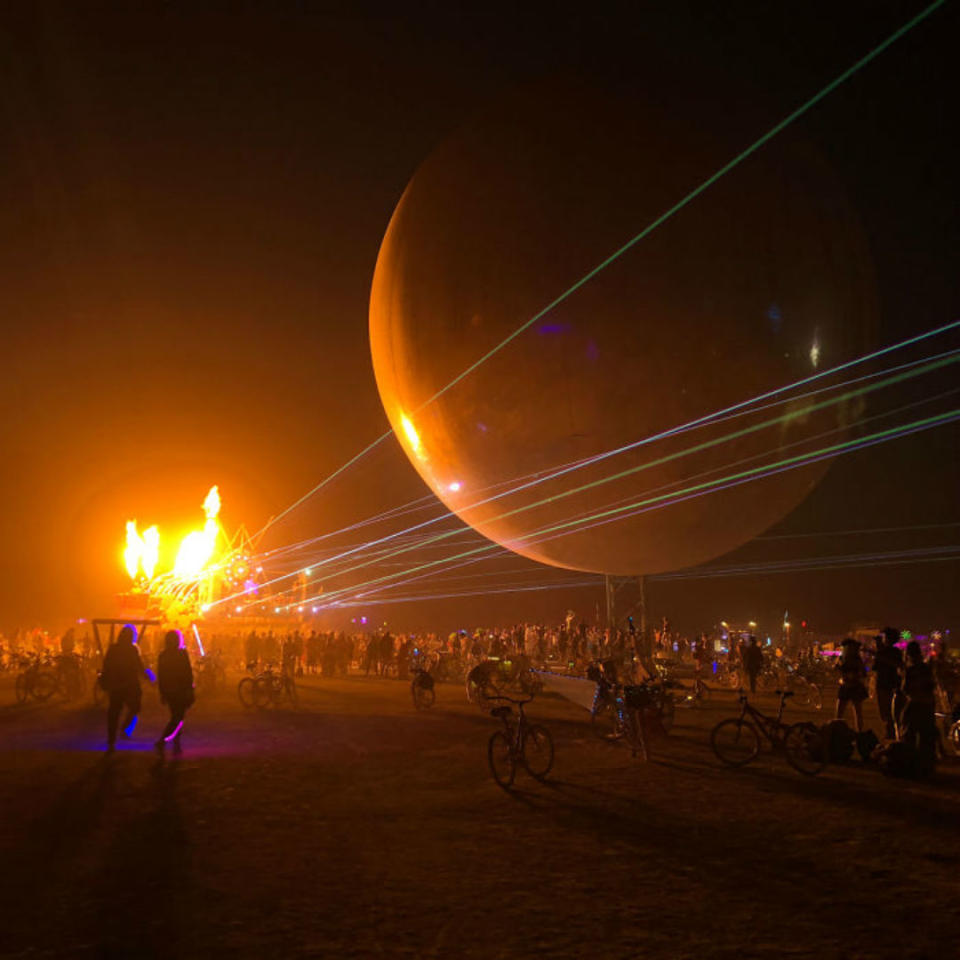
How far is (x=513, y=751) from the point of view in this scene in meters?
8.23

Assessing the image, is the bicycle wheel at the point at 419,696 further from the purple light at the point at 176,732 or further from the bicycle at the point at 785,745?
the bicycle at the point at 785,745

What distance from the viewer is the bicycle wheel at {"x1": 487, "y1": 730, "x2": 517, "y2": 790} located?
8068 millimetres

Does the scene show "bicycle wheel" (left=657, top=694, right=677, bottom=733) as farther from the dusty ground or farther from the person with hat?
the dusty ground

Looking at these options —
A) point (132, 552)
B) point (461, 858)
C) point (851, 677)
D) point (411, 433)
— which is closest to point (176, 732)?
point (411, 433)

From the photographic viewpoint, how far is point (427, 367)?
9.03 m

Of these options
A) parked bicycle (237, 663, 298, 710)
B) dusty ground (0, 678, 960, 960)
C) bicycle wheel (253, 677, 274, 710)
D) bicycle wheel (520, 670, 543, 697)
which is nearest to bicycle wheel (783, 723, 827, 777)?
dusty ground (0, 678, 960, 960)

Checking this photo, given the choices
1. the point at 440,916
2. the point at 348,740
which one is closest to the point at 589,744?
the point at 348,740

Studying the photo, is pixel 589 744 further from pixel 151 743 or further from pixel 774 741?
pixel 151 743

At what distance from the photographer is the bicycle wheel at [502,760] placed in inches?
318

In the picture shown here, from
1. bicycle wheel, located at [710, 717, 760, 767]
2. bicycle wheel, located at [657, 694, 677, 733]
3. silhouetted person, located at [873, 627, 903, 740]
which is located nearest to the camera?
bicycle wheel, located at [710, 717, 760, 767]

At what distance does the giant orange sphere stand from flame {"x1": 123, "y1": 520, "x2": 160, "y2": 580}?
50.1ft

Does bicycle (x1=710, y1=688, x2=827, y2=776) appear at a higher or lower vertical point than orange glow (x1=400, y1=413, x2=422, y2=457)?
lower

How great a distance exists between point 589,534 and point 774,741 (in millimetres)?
3715

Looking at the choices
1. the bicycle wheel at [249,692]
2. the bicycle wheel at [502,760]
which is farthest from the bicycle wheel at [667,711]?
the bicycle wheel at [249,692]
